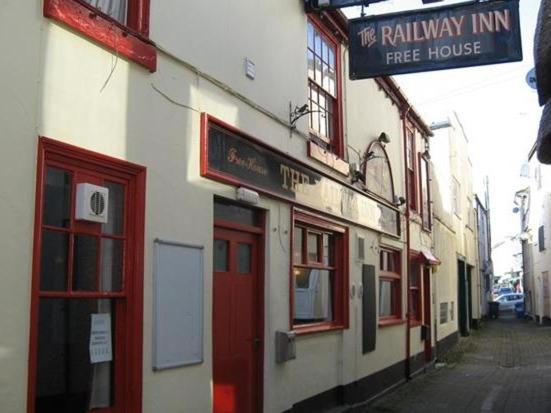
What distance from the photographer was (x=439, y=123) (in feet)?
74.8

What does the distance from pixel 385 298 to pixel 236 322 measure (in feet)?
20.5

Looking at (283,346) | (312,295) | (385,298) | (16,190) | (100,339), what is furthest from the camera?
(385,298)

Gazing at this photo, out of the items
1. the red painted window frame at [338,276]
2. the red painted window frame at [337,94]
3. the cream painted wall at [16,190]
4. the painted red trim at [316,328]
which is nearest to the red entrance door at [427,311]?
the red painted window frame at [338,276]

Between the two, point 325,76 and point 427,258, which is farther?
point 427,258

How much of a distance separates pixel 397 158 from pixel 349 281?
4.44 m

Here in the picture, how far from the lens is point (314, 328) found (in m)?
8.92

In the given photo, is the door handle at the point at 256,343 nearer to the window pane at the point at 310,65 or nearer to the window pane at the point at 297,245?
the window pane at the point at 297,245

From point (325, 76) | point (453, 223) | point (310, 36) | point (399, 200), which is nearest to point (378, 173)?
point (399, 200)

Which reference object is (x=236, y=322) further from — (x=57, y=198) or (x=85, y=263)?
(x=57, y=198)

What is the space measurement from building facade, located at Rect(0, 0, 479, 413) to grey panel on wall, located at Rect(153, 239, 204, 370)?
0.02 m

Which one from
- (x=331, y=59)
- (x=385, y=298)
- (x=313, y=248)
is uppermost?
(x=331, y=59)

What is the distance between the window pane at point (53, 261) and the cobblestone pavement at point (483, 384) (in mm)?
6682

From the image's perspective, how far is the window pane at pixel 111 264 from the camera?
5.13m

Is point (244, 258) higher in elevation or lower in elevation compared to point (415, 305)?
higher
